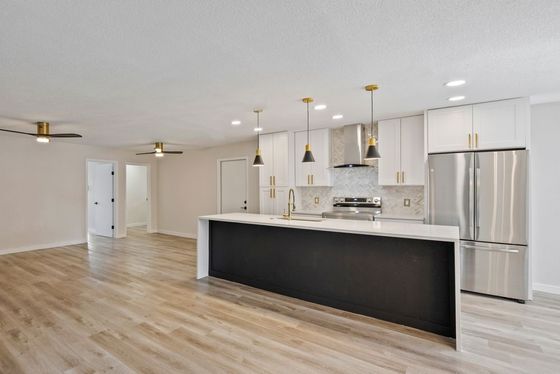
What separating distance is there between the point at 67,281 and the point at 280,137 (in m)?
4.02

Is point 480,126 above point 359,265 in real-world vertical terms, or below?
above

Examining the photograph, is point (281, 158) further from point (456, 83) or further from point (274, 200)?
point (456, 83)

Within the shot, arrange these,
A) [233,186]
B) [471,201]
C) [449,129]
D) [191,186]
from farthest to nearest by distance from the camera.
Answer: [191,186], [233,186], [449,129], [471,201]

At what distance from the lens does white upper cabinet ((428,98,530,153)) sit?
11.1 ft

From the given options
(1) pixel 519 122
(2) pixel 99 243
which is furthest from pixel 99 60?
(2) pixel 99 243

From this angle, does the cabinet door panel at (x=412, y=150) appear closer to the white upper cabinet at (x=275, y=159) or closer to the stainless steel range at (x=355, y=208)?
the stainless steel range at (x=355, y=208)

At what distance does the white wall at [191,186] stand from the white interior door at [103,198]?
126 cm

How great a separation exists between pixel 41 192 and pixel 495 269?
26.8ft

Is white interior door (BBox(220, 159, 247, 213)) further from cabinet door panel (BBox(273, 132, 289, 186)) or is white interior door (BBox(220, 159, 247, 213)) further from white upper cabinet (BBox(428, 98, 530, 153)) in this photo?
white upper cabinet (BBox(428, 98, 530, 153))

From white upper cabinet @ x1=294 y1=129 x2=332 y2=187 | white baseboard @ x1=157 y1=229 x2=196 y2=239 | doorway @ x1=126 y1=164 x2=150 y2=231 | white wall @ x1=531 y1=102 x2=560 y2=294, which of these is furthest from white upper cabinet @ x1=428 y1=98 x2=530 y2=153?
doorway @ x1=126 y1=164 x2=150 y2=231

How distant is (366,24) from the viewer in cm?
185

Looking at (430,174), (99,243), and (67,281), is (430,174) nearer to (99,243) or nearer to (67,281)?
(67,281)

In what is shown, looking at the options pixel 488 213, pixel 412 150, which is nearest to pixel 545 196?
pixel 488 213

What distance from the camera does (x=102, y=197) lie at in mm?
7777
